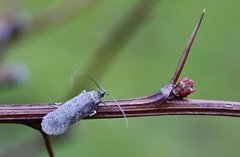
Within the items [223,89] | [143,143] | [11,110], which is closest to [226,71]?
[223,89]

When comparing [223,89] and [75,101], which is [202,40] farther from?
[75,101]

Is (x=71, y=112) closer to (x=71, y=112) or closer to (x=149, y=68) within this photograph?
(x=71, y=112)

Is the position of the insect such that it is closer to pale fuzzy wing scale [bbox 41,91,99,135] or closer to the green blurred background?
pale fuzzy wing scale [bbox 41,91,99,135]

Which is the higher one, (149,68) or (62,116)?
(62,116)

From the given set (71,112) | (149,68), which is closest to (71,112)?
(71,112)

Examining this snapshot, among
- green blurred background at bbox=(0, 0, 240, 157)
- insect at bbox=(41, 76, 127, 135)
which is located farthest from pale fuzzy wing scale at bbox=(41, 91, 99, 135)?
green blurred background at bbox=(0, 0, 240, 157)

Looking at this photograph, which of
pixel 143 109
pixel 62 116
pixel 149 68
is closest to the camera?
pixel 143 109

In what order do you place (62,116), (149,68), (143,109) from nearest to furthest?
(143,109), (62,116), (149,68)
